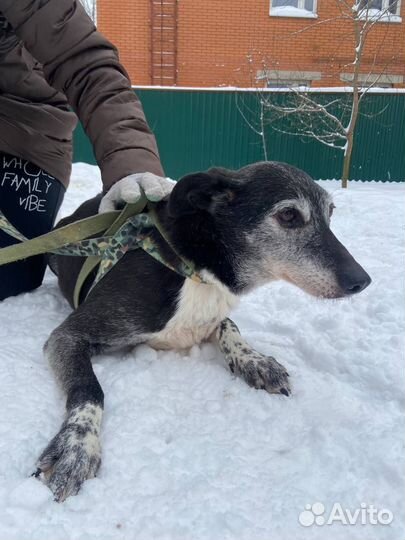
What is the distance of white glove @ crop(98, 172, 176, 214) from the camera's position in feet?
8.30

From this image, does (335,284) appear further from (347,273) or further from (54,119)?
(54,119)

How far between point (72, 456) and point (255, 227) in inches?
52.5

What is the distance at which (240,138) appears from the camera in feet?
43.0

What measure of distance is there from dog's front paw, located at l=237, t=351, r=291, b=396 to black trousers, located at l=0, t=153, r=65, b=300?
1.72m

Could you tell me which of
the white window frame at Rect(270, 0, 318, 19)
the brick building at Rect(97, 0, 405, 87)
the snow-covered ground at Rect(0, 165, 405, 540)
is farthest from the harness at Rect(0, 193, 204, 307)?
the white window frame at Rect(270, 0, 318, 19)

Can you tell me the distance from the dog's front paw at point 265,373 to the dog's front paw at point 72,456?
782mm

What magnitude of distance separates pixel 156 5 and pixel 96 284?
14.3 m

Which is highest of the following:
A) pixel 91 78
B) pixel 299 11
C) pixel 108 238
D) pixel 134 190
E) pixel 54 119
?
pixel 299 11

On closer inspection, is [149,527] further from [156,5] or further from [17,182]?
[156,5]

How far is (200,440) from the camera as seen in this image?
1.98m

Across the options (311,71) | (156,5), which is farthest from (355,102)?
(156,5)

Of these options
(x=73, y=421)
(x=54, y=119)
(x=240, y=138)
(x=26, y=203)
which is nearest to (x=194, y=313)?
(x=73, y=421)

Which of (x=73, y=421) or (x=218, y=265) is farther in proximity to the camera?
(x=218, y=265)

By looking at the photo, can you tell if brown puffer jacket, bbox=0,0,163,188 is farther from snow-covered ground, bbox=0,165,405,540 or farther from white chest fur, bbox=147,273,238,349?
snow-covered ground, bbox=0,165,405,540
